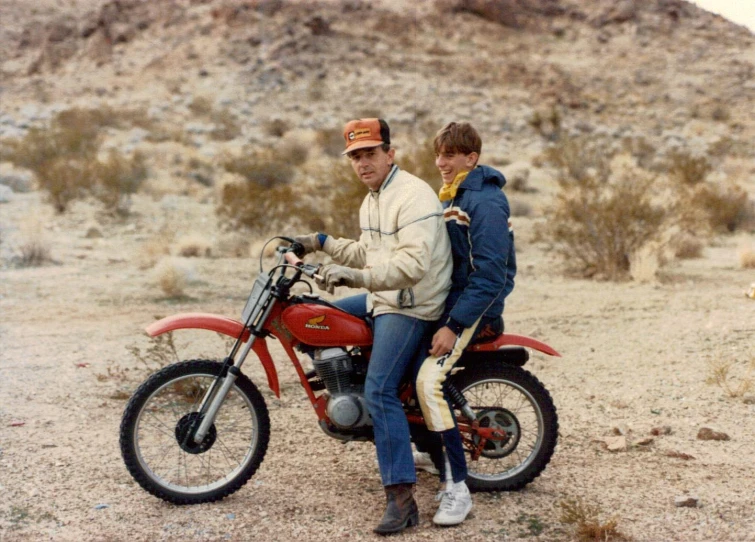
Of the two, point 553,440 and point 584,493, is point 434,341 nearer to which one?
point 553,440

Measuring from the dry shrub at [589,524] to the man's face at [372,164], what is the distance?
1.83 metres

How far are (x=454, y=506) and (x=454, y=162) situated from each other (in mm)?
1691

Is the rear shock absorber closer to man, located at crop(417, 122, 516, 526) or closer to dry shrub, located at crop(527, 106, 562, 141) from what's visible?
man, located at crop(417, 122, 516, 526)

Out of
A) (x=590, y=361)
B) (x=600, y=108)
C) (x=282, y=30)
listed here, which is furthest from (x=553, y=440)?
(x=282, y=30)

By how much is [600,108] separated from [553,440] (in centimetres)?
4251

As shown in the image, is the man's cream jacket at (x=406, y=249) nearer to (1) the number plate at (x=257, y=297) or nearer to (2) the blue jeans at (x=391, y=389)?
(2) the blue jeans at (x=391, y=389)

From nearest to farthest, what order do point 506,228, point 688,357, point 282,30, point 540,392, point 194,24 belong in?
point 506,228 → point 540,392 → point 688,357 → point 282,30 → point 194,24

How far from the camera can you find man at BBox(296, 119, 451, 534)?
4.28m

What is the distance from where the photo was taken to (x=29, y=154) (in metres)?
25.2

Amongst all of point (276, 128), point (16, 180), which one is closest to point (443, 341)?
point (16, 180)

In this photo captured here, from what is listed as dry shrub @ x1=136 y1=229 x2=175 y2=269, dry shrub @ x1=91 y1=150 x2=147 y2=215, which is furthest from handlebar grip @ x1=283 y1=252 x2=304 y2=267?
dry shrub @ x1=91 y1=150 x2=147 y2=215

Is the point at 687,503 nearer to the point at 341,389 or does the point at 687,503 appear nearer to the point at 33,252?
the point at 341,389

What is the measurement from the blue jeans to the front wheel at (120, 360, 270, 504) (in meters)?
0.69

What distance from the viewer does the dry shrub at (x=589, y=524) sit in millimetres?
4270
